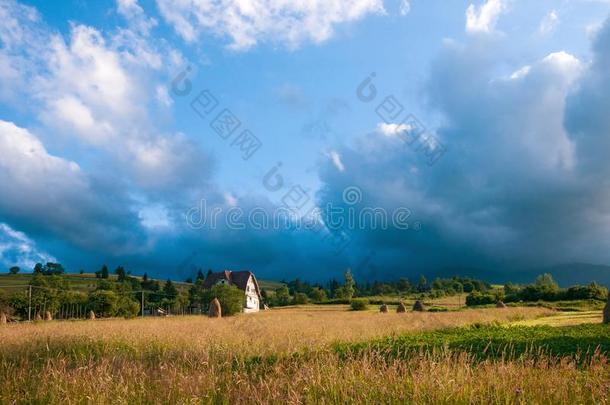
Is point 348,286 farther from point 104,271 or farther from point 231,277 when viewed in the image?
point 104,271

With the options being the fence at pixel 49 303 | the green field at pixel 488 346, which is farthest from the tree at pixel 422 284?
the green field at pixel 488 346

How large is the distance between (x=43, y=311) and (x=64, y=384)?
146 feet

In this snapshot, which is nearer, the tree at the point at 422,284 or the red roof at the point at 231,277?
the red roof at the point at 231,277

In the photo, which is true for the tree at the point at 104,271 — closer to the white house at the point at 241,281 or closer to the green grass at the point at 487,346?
the white house at the point at 241,281

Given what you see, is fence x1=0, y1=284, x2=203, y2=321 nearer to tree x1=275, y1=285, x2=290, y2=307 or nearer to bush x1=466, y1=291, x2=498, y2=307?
tree x1=275, y1=285, x2=290, y2=307

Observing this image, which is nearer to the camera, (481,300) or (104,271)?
(481,300)

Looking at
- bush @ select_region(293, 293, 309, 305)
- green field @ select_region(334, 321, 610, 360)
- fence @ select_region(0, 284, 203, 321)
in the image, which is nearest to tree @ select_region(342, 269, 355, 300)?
bush @ select_region(293, 293, 309, 305)

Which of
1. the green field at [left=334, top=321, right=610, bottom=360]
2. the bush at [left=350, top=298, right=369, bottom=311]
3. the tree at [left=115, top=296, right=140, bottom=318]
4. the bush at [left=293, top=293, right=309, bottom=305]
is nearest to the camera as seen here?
the green field at [left=334, top=321, right=610, bottom=360]

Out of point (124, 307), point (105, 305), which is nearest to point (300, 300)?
point (124, 307)

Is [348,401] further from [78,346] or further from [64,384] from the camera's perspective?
[78,346]

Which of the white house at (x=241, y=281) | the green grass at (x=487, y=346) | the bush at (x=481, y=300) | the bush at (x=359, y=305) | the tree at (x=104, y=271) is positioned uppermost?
the tree at (x=104, y=271)

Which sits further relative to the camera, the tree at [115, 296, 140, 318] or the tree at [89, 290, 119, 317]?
the tree at [115, 296, 140, 318]

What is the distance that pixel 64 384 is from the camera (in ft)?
21.0

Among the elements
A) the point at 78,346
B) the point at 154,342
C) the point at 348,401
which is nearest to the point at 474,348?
the point at 348,401
